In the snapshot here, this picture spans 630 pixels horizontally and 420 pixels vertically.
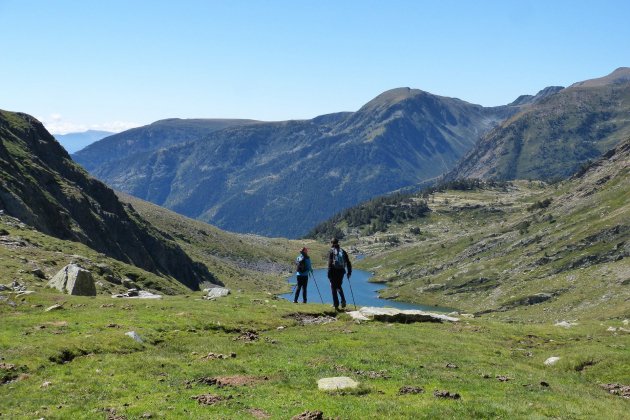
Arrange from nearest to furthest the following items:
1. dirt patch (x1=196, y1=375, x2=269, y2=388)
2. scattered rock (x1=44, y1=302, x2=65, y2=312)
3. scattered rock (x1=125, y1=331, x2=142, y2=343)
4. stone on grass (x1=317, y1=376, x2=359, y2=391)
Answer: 1. stone on grass (x1=317, y1=376, x2=359, y2=391)
2. dirt patch (x1=196, y1=375, x2=269, y2=388)
3. scattered rock (x1=125, y1=331, x2=142, y2=343)
4. scattered rock (x1=44, y1=302, x2=65, y2=312)

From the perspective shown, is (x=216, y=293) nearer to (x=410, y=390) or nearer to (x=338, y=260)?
(x=338, y=260)

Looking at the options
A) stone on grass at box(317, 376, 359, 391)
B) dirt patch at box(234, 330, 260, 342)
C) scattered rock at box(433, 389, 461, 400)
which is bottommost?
scattered rock at box(433, 389, 461, 400)

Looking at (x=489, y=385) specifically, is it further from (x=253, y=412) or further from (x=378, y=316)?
(x=378, y=316)

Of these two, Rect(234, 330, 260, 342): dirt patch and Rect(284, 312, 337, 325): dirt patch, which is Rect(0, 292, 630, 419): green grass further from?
Rect(284, 312, 337, 325): dirt patch

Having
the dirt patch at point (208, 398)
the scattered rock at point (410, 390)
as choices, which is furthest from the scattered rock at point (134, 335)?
the scattered rock at point (410, 390)

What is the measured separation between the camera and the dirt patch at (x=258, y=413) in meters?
19.4

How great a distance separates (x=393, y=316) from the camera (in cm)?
4297

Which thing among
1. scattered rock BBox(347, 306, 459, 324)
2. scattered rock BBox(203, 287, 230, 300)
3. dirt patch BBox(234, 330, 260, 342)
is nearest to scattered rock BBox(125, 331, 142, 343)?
dirt patch BBox(234, 330, 260, 342)

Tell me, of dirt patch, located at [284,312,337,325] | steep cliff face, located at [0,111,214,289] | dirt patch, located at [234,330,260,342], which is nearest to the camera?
dirt patch, located at [234,330,260,342]

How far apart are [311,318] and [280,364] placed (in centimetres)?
1541

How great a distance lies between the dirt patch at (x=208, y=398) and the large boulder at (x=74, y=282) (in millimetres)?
28768

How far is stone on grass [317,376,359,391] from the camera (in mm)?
23078

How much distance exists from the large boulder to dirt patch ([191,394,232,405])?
28.8m

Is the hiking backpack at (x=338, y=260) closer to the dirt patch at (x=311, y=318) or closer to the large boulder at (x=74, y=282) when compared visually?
the dirt patch at (x=311, y=318)
